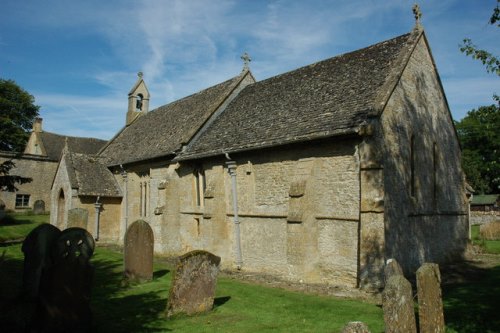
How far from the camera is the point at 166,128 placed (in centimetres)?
2717

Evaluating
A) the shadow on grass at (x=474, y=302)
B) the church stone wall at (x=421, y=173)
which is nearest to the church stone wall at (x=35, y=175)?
the church stone wall at (x=421, y=173)

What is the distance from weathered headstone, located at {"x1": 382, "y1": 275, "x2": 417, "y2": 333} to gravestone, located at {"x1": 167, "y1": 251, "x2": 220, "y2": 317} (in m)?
4.80

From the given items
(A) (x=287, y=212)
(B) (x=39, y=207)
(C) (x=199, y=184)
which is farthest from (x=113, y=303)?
(B) (x=39, y=207)

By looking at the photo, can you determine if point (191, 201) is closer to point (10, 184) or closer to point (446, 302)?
point (10, 184)

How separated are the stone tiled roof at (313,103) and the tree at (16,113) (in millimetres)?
47801

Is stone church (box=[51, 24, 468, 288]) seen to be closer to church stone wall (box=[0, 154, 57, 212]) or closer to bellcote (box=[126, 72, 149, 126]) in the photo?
→ bellcote (box=[126, 72, 149, 126])

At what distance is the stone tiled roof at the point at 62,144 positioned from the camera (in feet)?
172

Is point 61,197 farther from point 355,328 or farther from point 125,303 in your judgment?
point 355,328

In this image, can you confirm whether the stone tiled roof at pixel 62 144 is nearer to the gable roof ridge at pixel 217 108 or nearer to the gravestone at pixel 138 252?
the gable roof ridge at pixel 217 108

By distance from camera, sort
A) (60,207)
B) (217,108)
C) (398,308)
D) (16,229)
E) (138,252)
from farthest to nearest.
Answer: (16,229), (60,207), (217,108), (138,252), (398,308)

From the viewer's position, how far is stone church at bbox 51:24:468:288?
14.1 metres

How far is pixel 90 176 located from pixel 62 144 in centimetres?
2997

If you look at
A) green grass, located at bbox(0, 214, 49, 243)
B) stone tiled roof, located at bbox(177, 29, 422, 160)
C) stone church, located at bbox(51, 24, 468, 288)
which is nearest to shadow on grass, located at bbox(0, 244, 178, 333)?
stone church, located at bbox(51, 24, 468, 288)

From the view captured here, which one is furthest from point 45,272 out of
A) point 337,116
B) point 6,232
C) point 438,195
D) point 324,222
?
point 6,232
